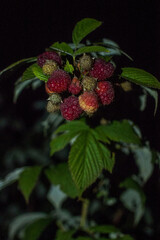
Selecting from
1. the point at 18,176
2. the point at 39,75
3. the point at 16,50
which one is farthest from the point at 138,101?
the point at 16,50

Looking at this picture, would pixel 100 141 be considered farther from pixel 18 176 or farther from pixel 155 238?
pixel 155 238

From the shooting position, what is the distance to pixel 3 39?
3402 mm

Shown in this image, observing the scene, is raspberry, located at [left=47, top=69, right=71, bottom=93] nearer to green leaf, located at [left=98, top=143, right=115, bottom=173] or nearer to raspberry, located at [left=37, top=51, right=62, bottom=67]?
raspberry, located at [left=37, top=51, right=62, bottom=67]

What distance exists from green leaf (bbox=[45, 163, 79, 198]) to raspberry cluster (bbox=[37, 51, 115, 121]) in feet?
1.45

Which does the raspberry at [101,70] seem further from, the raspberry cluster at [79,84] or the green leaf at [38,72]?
the green leaf at [38,72]

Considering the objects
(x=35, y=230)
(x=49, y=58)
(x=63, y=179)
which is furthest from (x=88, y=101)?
(x=35, y=230)

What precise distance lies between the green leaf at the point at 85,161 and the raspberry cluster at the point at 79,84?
0.18 meters

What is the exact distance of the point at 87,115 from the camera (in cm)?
106

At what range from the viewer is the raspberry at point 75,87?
0.92m

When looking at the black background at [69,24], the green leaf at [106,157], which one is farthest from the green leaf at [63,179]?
the black background at [69,24]

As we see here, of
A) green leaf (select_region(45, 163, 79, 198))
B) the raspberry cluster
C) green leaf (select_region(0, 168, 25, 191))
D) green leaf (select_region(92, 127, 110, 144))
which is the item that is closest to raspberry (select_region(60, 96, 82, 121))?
the raspberry cluster

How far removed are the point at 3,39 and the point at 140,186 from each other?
2.56m

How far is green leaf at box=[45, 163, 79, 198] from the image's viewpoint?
4.27ft

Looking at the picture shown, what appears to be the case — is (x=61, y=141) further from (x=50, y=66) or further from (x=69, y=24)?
(x=69, y=24)
